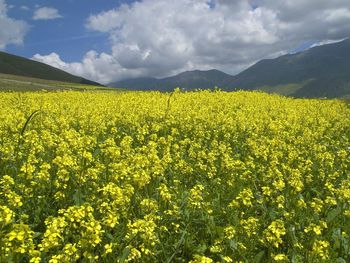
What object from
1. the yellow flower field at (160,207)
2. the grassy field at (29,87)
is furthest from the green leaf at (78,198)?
the grassy field at (29,87)

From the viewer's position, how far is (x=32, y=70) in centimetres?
18175

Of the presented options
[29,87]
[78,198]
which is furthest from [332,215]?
[29,87]

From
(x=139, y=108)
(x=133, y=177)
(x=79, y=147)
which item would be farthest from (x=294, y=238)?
(x=139, y=108)

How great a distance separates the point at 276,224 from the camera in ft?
18.0

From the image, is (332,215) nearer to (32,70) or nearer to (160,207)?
(160,207)

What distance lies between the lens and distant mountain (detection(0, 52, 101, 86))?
17275 centimetres

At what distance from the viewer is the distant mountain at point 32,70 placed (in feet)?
567

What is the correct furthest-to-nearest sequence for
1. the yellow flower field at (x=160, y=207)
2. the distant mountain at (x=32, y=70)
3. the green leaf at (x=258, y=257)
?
the distant mountain at (x=32, y=70) → the green leaf at (x=258, y=257) → the yellow flower field at (x=160, y=207)

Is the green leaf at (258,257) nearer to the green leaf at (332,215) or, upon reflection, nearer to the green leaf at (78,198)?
the green leaf at (332,215)

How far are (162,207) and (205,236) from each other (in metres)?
0.84

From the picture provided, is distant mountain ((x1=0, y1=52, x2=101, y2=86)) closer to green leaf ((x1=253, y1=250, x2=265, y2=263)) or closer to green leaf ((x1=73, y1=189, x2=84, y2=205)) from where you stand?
green leaf ((x1=73, y1=189, x2=84, y2=205))

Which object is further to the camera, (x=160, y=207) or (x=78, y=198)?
(x=160, y=207)

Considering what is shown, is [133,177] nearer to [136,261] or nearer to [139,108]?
[136,261]

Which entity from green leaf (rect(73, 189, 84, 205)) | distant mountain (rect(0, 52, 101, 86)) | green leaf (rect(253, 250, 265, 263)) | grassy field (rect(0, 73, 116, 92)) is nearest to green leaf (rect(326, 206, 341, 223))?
green leaf (rect(253, 250, 265, 263))
